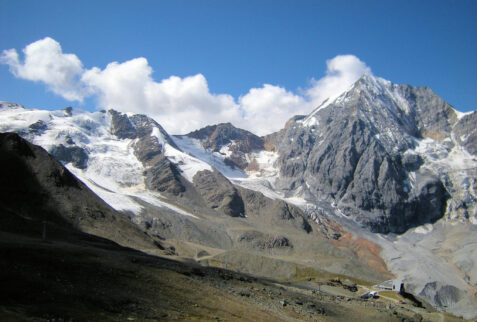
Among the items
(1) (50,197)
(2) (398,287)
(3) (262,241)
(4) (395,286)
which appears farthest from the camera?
(3) (262,241)

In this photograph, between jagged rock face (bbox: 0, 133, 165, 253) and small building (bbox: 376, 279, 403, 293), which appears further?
small building (bbox: 376, 279, 403, 293)

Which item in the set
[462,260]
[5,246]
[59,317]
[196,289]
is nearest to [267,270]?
[196,289]

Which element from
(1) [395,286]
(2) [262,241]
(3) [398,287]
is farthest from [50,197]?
(2) [262,241]

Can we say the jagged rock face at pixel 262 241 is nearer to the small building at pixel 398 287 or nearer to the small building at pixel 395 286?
the small building at pixel 395 286

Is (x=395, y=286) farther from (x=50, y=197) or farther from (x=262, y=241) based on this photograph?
(x=262, y=241)

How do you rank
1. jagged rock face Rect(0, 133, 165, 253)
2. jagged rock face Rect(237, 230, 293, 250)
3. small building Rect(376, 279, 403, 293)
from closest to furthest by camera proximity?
jagged rock face Rect(0, 133, 165, 253) < small building Rect(376, 279, 403, 293) < jagged rock face Rect(237, 230, 293, 250)

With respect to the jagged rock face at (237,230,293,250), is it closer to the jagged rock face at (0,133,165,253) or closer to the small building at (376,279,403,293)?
the jagged rock face at (0,133,165,253)

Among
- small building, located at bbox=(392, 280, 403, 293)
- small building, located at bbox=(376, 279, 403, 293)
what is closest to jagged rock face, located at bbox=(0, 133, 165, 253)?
small building, located at bbox=(376, 279, 403, 293)

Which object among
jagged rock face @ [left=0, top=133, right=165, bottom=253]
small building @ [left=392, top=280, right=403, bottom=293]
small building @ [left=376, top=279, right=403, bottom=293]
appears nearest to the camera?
jagged rock face @ [left=0, top=133, right=165, bottom=253]

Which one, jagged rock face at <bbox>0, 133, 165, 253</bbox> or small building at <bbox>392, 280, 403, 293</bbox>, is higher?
jagged rock face at <bbox>0, 133, 165, 253</bbox>

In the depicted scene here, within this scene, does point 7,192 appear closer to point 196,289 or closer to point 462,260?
point 196,289

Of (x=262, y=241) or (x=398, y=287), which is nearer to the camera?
(x=398, y=287)

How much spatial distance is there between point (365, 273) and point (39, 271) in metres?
151

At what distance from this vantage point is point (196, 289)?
37.6 m
